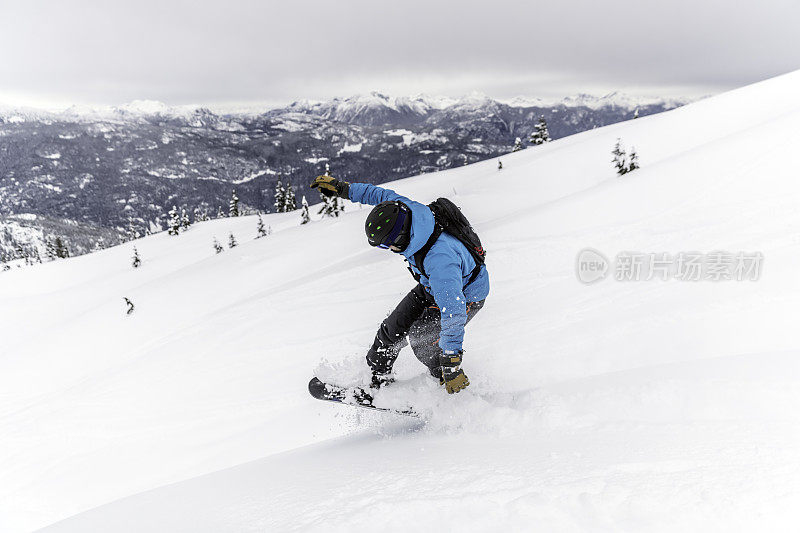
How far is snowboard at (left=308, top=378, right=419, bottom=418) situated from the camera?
457 centimetres

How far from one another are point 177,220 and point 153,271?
80.3 ft

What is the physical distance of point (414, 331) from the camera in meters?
4.73

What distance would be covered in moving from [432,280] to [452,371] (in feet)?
2.97

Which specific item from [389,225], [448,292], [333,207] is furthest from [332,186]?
[333,207]

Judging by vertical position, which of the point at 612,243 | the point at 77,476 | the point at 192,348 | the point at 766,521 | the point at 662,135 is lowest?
the point at 77,476

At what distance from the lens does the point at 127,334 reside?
14.6m

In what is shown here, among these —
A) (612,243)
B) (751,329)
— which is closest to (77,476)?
(751,329)

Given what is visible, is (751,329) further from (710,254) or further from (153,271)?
(153,271)

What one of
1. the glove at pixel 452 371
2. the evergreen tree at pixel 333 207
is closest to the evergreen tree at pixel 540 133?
the evergreen tree at pixel 333 207

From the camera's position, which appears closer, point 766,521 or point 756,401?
point 766,521

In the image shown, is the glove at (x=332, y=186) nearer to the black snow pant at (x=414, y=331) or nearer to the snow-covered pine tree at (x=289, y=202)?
the black snow pant at (x=414, y=331)

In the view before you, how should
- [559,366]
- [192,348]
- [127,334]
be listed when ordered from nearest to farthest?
[559,366]
[192,348]
[127,334]

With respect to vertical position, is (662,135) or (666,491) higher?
(662,135)

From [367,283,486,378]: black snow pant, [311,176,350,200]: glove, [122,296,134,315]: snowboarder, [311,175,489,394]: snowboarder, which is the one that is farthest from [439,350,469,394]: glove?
[122,296,134,315]: snowboarder
